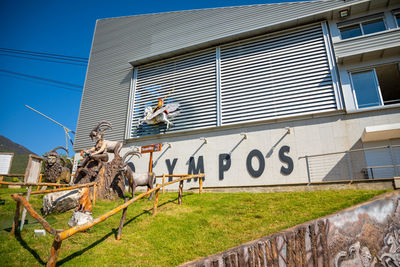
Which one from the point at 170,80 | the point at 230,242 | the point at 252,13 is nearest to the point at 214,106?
the point at 170,80

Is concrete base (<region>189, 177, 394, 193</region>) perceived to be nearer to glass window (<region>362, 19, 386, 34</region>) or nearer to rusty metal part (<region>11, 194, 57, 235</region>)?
rusty metal part (<region>11, 194, 57, 235</region>)

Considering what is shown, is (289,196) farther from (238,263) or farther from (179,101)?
(179,101)

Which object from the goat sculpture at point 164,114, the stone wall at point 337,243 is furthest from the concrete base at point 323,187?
the goat sculpture at point 164,114

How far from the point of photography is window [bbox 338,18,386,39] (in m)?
12.5

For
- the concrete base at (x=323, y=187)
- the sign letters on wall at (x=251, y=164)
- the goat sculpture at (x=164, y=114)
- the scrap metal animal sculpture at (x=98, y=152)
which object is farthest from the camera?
the goat sculpture at (x=164, y=114)

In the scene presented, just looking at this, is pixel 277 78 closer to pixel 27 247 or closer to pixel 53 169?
pixel 27 247

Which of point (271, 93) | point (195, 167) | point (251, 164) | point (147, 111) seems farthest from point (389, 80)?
point (147, 111)

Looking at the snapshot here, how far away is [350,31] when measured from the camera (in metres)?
13.1

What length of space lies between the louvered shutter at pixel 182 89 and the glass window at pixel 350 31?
7.59 meters

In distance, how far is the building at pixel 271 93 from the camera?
36.8 feet

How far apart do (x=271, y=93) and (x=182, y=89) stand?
5874 mm

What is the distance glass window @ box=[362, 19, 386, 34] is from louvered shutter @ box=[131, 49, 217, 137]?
28.3 feet

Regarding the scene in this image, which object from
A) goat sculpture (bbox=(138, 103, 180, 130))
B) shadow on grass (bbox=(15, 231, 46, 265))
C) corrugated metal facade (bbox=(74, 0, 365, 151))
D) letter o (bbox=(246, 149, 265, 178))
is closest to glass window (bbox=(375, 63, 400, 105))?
corrugated metal facade (bbox=(74, 0, 365, 151))

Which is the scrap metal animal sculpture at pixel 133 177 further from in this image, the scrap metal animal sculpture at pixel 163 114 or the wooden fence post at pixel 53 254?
the wooden fence post at pixel 53 254
